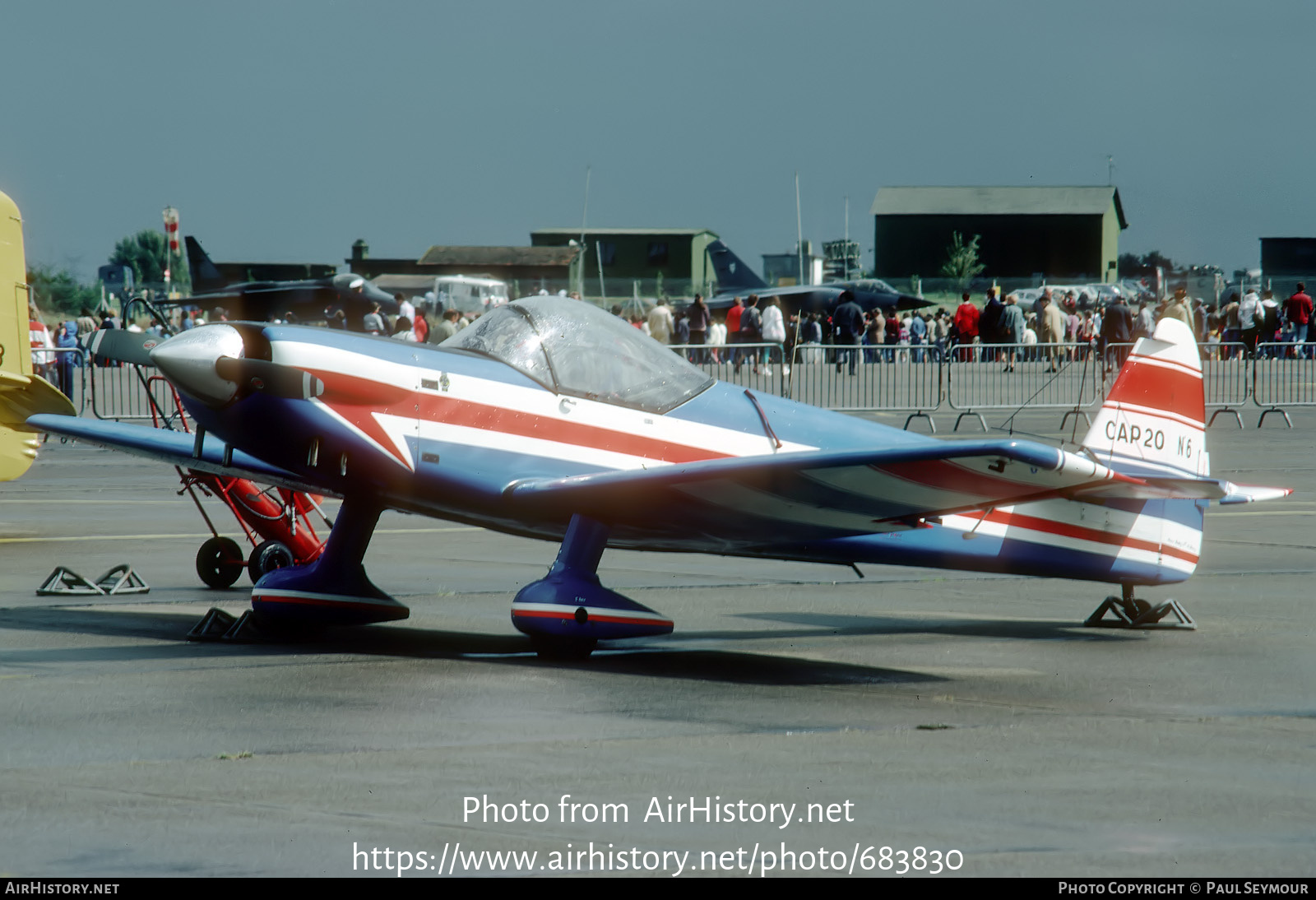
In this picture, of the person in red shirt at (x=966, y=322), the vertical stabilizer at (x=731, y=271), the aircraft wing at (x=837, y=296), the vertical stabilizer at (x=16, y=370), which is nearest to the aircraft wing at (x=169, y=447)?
the vertical stabilizer at (x=16, y=370)

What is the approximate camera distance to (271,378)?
7.61 metres

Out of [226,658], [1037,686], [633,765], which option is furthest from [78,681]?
[1037,686]

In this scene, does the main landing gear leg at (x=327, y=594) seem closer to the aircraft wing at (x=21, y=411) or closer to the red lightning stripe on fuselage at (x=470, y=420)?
the red lightning stripe on fuselage at (x=470, y=420)

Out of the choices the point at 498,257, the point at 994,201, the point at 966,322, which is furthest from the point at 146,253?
the point at 966,322

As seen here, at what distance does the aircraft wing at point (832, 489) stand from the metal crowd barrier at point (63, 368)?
17.2 meters

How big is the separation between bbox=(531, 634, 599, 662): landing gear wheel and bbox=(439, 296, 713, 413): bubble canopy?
133 cm

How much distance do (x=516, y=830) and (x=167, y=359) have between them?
3.72m

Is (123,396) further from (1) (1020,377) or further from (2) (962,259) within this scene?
(2) (962,259)

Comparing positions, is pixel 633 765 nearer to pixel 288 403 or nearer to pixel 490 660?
pixel 490 660

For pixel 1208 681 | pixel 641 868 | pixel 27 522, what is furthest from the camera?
pixel 27 522

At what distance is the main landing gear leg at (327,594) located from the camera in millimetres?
8617

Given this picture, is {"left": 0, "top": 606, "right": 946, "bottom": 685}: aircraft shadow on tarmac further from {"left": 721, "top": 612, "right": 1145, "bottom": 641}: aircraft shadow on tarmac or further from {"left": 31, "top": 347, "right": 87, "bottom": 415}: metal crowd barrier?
{"left": 31, "top": 347, "right": 87, "bottom": 415}: metal crowd barrier

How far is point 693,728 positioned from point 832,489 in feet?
5.16

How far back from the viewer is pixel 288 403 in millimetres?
7672
